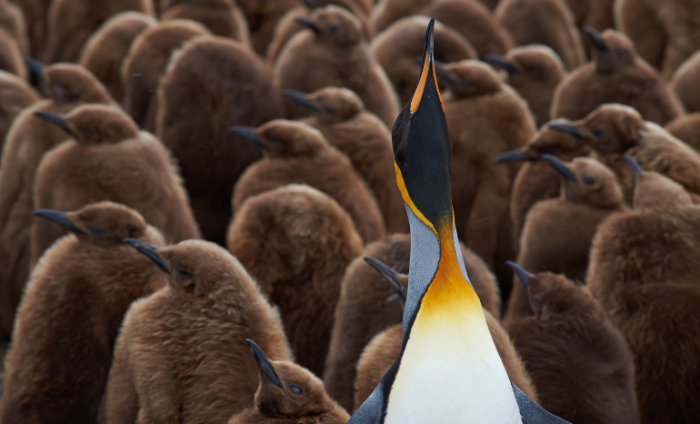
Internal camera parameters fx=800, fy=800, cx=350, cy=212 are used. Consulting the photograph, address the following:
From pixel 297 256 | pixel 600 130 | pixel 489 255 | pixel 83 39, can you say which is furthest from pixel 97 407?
pixel 83 39

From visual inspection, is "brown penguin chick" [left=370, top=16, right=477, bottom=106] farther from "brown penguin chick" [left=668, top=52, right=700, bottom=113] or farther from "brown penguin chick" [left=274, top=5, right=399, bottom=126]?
"brown penguin chick" [left=668, top=52, right=700, bottom=113]

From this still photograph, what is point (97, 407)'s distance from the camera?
204 centimetres

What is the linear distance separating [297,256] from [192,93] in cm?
113

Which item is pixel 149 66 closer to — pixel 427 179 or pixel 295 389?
pixel 295 389

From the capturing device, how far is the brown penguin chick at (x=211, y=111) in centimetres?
306

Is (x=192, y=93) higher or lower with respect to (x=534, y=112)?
higher

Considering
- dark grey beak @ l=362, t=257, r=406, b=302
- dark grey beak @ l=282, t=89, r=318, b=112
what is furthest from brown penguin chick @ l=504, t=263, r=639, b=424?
dark grey beak @ l=282, t=89, r=318, b=112

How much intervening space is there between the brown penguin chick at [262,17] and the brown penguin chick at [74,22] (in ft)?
2.27

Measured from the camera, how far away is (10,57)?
13.1 ft

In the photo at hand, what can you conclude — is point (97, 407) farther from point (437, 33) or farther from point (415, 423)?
point (437, 33)

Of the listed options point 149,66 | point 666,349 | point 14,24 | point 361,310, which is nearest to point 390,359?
point 361,310

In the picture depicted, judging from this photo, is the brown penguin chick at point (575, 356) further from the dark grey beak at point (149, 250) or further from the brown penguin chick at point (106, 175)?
the brown penguin chick at point (106, 175)

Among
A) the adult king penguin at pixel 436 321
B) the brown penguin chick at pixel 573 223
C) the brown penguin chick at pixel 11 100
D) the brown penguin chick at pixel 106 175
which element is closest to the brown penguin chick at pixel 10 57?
the brown penguin chick at pixel 11 100

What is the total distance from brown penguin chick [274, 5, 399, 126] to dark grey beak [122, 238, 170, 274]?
1592mm
